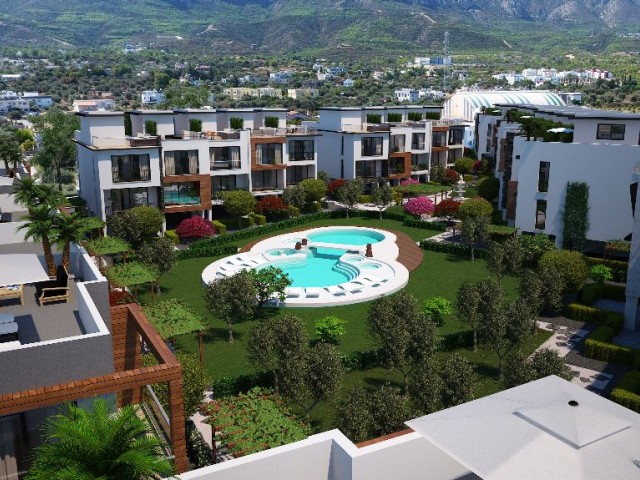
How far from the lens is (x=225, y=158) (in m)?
47.5

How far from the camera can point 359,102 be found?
148750mm

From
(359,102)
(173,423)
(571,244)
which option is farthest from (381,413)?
(359,102)

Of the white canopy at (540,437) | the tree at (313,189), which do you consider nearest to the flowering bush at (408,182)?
the tree at (313,189)

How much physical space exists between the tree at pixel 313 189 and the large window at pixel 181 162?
9.21m

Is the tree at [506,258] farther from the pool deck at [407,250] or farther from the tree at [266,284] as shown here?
the tree at [266,284]

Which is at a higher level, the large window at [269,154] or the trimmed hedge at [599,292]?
the large window at [269,154]

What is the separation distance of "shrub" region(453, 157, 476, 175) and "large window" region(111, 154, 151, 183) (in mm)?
35652

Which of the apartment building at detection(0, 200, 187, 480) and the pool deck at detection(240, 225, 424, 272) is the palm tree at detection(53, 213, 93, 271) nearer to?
the apartment building at detection(0, 200, 187, 480)

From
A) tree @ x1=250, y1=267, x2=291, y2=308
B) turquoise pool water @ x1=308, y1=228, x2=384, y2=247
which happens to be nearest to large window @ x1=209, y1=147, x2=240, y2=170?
turquoise pool water @ x1=308, y1=228, x2=384, y2=247

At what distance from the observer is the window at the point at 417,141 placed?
202 ft

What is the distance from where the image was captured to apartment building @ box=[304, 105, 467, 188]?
5638 cm

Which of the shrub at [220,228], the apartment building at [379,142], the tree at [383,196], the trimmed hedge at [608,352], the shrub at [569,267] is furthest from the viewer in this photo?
the apartment building at [379,142]

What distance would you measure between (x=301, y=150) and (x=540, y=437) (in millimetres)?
44663

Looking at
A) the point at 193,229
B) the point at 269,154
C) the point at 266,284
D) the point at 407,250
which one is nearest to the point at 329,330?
the point at 266,284
